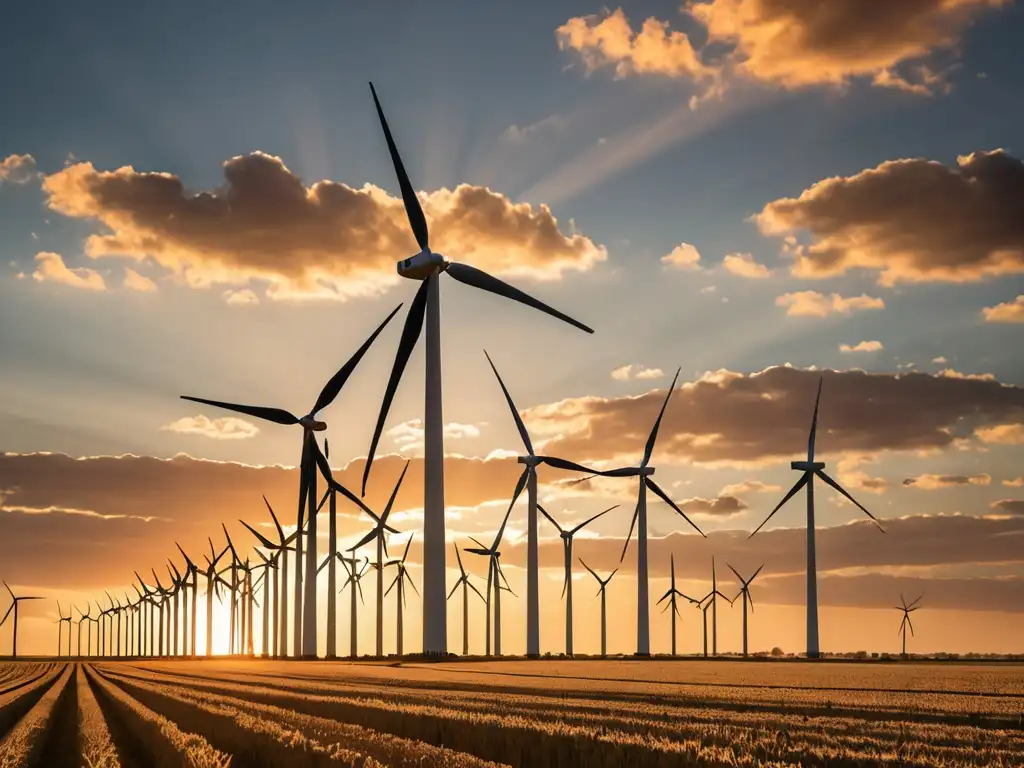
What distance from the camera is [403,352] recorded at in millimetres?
101125

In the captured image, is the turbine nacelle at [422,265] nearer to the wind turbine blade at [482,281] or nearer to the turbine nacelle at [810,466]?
the wind turbine blade at [482,281]

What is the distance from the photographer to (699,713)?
3566 centimetres

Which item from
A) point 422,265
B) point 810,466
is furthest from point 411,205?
point 810,466

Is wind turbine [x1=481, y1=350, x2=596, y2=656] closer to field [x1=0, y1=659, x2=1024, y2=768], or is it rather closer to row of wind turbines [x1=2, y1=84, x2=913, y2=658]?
row of wind turbines [x1=2, y1=84, x2=913, y2=658]

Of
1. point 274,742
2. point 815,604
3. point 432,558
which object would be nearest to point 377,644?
point 815,604

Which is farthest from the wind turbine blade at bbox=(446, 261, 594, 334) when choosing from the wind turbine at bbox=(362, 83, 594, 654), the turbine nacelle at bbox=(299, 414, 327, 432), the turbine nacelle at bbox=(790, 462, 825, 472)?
the turbine nacelle at bbox=(790, 462, 825, 472)

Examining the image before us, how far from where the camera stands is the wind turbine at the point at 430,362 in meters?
96.1

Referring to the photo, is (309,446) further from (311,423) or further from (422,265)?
(422,265)

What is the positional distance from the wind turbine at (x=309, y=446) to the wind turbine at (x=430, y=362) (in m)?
4.18

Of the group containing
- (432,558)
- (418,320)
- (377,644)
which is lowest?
(377,644)

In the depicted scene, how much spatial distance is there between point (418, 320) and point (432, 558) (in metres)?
20.4

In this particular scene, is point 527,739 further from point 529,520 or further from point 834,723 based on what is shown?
point 529,520

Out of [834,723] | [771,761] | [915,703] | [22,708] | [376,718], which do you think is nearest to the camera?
[771,761]

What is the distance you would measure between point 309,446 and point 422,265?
1475 inches
